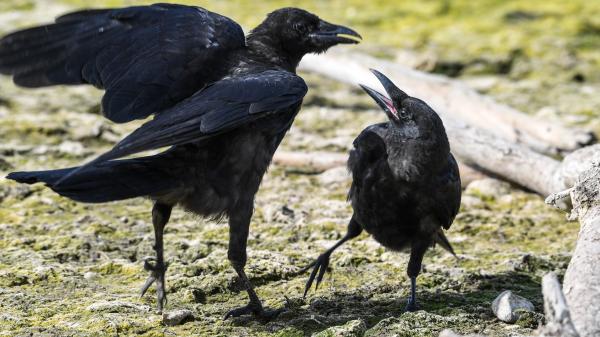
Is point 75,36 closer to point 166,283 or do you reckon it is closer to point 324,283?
point 166,283

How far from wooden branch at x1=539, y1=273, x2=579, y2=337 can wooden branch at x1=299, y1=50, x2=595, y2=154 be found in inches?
149

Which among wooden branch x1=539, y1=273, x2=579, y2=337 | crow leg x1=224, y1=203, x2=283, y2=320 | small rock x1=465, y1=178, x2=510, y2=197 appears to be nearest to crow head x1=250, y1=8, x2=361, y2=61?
crow leg x1=224, y1=203, x2=283, y2=320

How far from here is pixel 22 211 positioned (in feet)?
20.8

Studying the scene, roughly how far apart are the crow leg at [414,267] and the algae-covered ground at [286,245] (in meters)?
0.09

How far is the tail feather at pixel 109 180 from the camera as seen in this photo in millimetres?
4566

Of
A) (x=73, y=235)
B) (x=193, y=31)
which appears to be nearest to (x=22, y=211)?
(x=73, y=235)

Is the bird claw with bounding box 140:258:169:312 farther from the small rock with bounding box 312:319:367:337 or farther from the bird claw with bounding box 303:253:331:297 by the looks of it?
the small rock with bounding box 312:319:367:337

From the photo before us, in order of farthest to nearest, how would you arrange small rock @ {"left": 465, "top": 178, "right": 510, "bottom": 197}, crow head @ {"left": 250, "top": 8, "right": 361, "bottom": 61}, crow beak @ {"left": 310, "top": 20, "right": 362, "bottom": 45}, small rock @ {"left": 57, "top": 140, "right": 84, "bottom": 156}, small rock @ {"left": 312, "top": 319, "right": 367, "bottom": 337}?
1. small rock @ {"left": 57, "top": 140, "right": 84, "bottom": 156}
2. small rock @ {"left": 465, "top": 178, "right": 510, "bottom": 197}
3. crow beak @ {"left": 310, "top": 20, "right": 362, "bottom": 45}
4. crow head @ {"left": 250, "top": 8, "right": 361, "bottom": 61}
5. small rock @ {"left": 312, "top": 319, "right": 367, "bottom": 337}

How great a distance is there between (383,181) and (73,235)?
201 centimetres

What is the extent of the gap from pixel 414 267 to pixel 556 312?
1.84 meters

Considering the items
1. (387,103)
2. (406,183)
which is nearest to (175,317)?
(406,183)

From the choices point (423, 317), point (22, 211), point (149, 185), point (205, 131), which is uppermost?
point (205, 131)

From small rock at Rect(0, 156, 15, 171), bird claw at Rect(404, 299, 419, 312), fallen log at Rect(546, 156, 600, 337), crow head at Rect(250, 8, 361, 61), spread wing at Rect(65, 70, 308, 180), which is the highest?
crow head at Rect(250, 8, 361, 61)

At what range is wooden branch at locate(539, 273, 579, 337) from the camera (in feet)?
11.0
